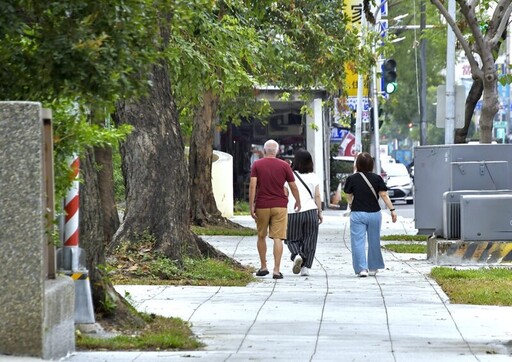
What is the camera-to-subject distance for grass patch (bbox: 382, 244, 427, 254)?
22992 millimetres

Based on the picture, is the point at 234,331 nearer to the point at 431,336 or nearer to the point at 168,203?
the point at 431,336

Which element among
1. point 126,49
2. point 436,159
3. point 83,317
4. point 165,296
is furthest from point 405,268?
point 126,49

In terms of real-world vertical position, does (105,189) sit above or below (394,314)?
above

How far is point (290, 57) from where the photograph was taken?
27.1 metres

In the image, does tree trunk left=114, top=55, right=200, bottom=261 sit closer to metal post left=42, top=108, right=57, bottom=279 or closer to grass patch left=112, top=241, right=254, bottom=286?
grass patch left=112, top=241, right=254, bottom=286

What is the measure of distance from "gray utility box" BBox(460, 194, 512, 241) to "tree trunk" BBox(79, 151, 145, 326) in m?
8.28

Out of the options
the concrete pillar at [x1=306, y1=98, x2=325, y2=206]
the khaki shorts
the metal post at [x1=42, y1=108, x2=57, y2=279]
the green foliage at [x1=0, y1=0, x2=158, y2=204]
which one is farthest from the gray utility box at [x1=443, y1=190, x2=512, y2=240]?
the concrete pillar at [x1=306, y1=98, x2=325, y2=206]

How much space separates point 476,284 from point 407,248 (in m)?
7.91

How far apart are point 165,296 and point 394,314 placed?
2.54 m

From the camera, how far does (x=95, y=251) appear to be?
11352mm

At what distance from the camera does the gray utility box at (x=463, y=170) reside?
64.1 feet

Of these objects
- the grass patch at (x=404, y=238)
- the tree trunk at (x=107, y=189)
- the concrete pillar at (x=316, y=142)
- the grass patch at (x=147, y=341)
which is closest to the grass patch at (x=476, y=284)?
the tree trunk at (x=107, y=189)

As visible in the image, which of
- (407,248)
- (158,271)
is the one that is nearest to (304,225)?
(158,271)

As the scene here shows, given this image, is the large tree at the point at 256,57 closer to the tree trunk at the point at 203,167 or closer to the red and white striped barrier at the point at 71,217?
the tree trunk at the point at 203,167
